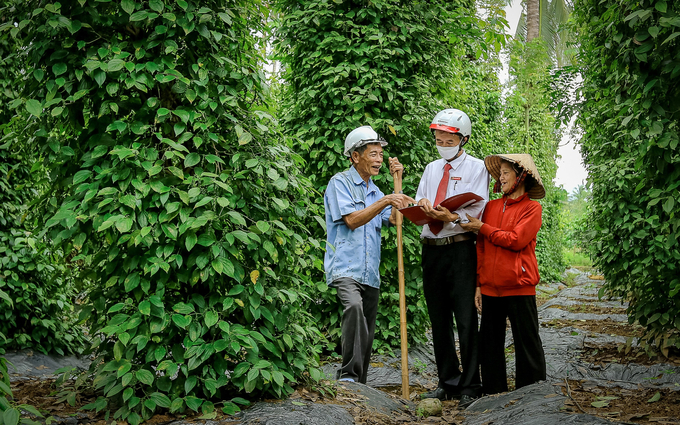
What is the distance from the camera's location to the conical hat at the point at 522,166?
4066 mm

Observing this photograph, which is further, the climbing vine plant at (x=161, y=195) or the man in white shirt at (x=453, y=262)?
the man in white shirt at (x=453, y=262)

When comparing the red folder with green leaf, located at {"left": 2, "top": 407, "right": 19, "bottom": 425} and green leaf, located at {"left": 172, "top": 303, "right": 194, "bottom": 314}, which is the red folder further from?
green leaf, located at {"left": 2, "top": 407, "right": 19, "bottom": 425}

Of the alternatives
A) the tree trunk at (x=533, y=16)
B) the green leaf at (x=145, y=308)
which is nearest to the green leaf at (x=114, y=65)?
the green leaf at (x=145, y=308)

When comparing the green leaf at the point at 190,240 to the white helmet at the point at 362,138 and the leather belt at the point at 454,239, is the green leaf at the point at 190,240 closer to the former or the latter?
the white helmet at the point at 362,138

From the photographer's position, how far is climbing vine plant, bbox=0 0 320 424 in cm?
303

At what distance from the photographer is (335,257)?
4.27 metres

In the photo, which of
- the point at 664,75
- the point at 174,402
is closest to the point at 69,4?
the point at 174,402

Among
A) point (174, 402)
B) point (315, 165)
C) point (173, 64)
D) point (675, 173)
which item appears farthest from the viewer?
point (315, 165)

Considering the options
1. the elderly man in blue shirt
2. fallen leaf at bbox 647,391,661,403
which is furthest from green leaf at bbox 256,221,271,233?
fallen leaf at bbox 647,391,661,403

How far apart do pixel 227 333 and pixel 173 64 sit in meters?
1.63

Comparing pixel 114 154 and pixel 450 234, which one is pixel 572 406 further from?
pixel 114 154

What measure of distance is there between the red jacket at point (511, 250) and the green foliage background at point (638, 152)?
0.77 meters

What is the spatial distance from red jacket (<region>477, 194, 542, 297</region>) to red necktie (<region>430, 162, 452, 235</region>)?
0.37 metres

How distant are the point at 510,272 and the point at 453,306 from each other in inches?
25.0
